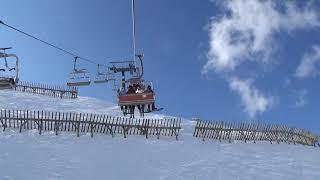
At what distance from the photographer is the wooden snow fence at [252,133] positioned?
31.8 meters

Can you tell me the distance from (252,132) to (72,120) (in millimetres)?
10969

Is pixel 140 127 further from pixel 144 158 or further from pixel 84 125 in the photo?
pixel 144 158

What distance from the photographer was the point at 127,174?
71.6 feet

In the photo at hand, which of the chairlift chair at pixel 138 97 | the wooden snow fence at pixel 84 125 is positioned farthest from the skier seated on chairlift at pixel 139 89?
the wooden snow fence at pixel 84 125

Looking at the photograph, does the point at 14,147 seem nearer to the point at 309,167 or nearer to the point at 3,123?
the point at 3,123

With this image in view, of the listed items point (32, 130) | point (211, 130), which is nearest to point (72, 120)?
point (32, 130)

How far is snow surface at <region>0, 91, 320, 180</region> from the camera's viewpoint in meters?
21.7

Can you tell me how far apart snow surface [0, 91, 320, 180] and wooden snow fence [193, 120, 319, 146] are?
927 mm

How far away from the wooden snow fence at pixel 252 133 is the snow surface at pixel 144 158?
93 centimetres

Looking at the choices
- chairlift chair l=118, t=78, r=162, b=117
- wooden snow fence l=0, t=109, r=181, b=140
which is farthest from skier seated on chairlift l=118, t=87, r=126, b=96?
wooden snow fence l=0, t=109, r=181, b=140

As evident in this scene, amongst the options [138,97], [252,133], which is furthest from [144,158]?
[252,133]

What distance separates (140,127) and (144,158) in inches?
218

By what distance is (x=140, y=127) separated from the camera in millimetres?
30125

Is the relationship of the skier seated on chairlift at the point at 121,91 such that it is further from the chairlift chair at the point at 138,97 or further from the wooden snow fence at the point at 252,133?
the wooden snow fence at the point at 252,133
